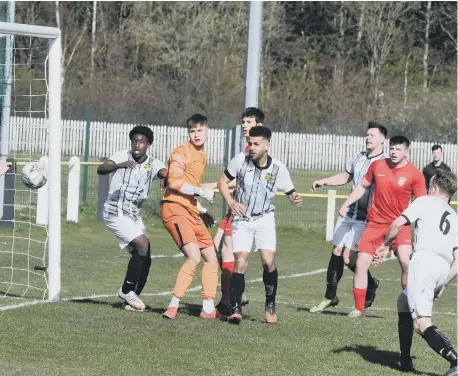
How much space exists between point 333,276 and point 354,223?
0.69 metres

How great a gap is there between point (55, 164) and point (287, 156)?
20.0m

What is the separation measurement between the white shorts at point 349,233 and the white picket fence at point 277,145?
1365 cm

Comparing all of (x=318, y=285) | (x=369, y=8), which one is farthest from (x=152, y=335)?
(x=369, y=8)

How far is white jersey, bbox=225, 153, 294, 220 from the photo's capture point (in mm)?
10977

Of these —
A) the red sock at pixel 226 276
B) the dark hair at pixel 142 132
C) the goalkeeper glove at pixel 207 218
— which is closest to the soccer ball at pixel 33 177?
the dark hair at pixel 142 132

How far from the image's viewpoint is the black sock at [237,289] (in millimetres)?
10930

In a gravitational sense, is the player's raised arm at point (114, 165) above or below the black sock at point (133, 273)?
above

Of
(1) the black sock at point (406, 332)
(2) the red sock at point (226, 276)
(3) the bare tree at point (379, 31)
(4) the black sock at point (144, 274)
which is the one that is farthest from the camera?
(3) the bare tree at point (379, 31)

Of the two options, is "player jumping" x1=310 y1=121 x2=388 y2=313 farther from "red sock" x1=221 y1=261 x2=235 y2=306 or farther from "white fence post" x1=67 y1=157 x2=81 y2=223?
"white fence post" x1=67 y1=157 x2=81 y2=223

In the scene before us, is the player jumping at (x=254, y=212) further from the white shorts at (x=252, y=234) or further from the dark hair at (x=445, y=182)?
the dark hair at (x=445, y=182)

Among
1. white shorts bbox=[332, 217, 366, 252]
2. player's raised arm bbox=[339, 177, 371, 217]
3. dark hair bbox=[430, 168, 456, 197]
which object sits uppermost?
dark hair bbox=[430, 168, 456, 197]

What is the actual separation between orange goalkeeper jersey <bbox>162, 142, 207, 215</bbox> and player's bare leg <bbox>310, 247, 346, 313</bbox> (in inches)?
88.4

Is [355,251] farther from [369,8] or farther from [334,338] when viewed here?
[369,8]

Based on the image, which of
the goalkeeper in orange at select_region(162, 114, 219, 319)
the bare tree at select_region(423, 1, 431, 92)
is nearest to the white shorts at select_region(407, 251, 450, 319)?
the goalkeeper in orange at select_region(162, 114, 219, 319)
